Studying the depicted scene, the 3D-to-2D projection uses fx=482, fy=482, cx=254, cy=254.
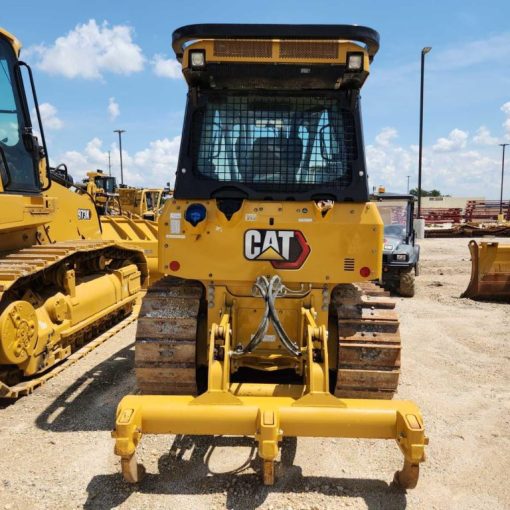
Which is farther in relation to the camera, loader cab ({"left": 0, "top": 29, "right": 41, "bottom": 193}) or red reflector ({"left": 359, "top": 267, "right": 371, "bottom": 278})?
loader cab ({"left": 0, "top": 29, "right": 41, "bottom": 193})

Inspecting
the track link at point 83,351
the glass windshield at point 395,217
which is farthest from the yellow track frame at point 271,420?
the glass windshield at point 395,217

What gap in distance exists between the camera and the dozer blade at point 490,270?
30.3 feet

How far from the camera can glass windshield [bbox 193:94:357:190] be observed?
150 inches

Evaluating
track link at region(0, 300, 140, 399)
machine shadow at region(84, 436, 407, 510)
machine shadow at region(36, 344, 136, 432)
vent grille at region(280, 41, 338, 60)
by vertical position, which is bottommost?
machine shadow at region(84, 436, 407, 510)

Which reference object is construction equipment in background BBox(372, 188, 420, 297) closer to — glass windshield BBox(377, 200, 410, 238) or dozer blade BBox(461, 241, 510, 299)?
glass windshield BBox(377, 200, 410, 238)

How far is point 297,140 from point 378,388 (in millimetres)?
1990

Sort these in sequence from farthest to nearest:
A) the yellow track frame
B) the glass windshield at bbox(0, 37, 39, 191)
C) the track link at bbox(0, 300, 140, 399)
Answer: the glass windshield at bbox(0, 37, 39, 191) → the track link at bbox(0, 300, 140, 399) → the yellow track frame

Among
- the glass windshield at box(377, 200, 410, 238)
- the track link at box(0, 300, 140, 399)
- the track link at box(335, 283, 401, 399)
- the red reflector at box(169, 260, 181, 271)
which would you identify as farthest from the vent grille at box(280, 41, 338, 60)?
the glass windshield at box(377, 200, 410, 238)

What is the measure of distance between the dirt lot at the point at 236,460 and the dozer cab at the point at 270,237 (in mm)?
230

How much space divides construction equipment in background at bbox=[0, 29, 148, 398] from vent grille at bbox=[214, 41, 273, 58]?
2400mm

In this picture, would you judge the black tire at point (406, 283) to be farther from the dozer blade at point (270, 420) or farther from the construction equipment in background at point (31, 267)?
the dozer blade at point (270, 420)

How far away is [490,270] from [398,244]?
6.05 feet

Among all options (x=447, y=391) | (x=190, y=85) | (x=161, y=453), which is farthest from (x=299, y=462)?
(x=190, y=85)

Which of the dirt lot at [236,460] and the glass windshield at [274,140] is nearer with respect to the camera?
the dirt lot at [236,460]
